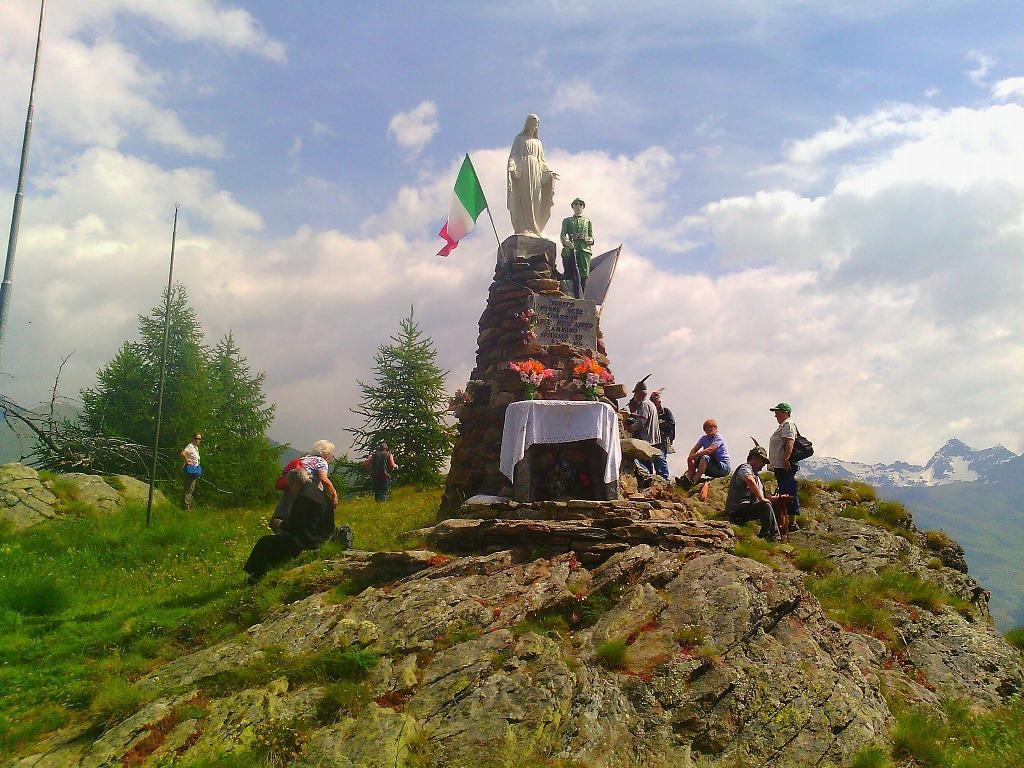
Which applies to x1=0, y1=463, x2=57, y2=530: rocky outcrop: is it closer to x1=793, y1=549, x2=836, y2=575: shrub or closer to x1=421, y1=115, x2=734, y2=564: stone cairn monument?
x1=421, y1=115, x2=734, y2=564: stone cairn monument

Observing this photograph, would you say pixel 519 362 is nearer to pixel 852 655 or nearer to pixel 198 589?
pixel 198 589

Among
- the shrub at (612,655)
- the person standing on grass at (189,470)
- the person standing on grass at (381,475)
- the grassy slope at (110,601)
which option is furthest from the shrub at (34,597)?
the person standing on grass at (381,475)

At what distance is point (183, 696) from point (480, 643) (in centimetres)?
260

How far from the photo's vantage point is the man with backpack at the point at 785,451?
11070 millimetres

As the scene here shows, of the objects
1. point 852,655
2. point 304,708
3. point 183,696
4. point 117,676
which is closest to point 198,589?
point 117,676

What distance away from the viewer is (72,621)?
361 inches

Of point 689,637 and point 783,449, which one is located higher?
point 783,449

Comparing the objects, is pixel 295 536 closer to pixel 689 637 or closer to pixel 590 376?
pixel 689 637

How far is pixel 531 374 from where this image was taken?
1362cm

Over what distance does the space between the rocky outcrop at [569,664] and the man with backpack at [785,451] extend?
205 cm

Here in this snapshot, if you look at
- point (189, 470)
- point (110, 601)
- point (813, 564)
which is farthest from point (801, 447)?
point (189, 470)

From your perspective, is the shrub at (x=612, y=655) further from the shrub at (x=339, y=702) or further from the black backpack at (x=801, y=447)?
the black backpack at (x=801, y=447)

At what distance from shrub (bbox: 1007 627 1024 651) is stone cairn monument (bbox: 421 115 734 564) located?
11.8 ft

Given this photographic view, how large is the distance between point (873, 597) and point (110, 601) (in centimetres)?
1014
